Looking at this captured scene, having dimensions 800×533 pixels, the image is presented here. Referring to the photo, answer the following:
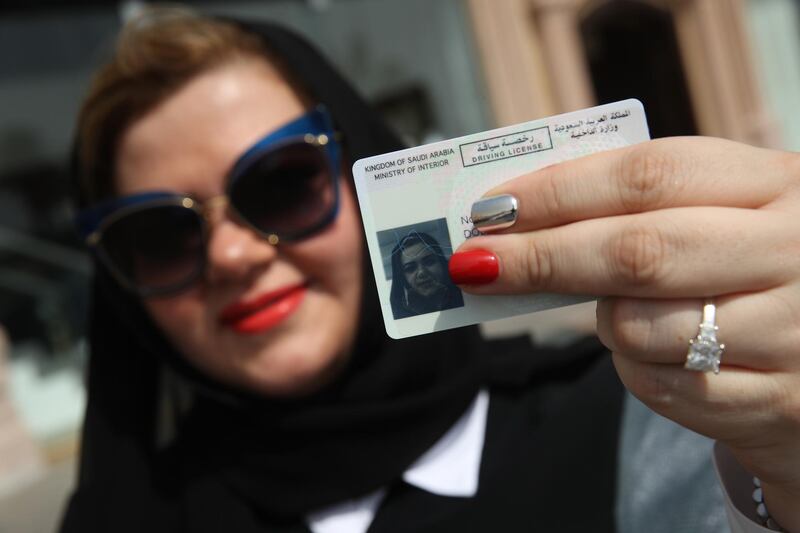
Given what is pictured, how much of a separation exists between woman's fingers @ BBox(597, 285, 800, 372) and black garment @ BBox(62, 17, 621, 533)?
2.10 ft

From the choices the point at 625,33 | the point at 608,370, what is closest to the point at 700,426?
the point at 608,370

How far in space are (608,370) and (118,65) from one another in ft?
4.17

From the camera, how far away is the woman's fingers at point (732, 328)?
62cm

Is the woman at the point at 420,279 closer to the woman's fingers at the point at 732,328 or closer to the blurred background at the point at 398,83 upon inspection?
the woman's fingers at the point at 732,328

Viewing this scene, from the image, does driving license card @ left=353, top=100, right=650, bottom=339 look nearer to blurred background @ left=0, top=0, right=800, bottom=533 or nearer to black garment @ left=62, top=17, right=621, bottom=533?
black garment @ left=62, top=17, right=621, bottom=533

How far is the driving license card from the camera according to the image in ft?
2.32

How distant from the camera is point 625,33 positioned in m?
7.29

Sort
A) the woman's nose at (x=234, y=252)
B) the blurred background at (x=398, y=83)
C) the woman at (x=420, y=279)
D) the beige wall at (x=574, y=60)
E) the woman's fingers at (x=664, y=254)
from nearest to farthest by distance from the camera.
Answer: the woman's fingers at (x=664, y=254) → the woman at (x=420, y=279) → the woman's nose at (x=234, y=252) → the blurred background at (x=398, y=83) → the beige wall at (x=574, y=60)

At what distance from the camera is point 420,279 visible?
0.75 metres

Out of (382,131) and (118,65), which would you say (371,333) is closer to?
(382,131)

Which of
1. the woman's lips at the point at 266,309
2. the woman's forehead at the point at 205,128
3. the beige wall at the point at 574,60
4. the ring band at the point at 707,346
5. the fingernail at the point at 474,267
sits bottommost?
the beige wall at the point at 574,60

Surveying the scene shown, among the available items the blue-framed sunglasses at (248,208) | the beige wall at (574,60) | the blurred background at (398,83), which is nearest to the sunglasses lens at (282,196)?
the blue-framed sunglasses at (248,208)

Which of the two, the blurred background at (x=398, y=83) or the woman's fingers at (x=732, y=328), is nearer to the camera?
the woman's fingers at (x=732, y=328)

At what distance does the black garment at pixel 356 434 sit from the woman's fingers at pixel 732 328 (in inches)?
25.2
